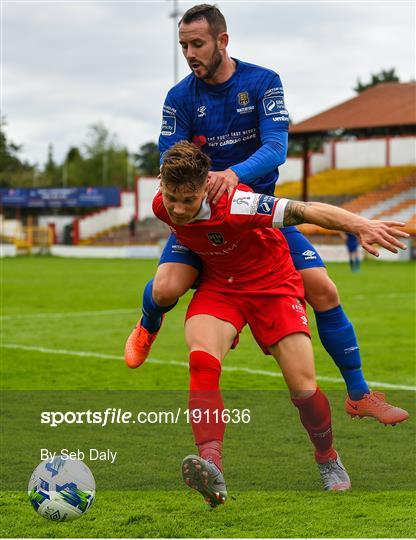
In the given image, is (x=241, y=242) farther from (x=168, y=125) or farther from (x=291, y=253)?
(x=168, y=125)

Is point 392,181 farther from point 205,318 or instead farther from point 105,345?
point 205,318

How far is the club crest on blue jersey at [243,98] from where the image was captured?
19.4 feet

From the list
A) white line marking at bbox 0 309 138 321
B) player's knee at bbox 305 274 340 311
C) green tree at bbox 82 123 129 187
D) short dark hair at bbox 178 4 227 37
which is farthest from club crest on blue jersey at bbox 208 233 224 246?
green tree at bbox 82 123 129 187

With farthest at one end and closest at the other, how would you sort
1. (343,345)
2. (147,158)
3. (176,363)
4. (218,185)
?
(147,158) → (176,363) → (343,345) → (218,185)

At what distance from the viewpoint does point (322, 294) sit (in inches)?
244

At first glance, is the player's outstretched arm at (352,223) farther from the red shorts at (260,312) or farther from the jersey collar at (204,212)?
the red shorts at (260,312)

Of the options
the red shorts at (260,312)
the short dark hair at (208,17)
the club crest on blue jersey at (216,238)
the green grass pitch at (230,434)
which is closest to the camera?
the green grass pitch at (230,434)

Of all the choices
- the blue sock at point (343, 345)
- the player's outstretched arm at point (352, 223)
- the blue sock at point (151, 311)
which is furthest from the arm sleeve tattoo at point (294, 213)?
the blue sock at point (151, 311)

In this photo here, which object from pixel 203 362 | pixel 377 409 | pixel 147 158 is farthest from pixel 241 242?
pixel 147 158

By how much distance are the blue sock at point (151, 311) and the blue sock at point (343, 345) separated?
993 millimetres

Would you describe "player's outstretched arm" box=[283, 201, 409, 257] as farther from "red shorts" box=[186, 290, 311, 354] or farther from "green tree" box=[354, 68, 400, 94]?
"green tree" box=[354, 68, 400, 94]

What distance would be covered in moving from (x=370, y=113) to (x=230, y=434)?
1651 inches

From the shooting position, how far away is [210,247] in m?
5.50

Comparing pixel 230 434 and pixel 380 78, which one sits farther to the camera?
pixel 380 78
